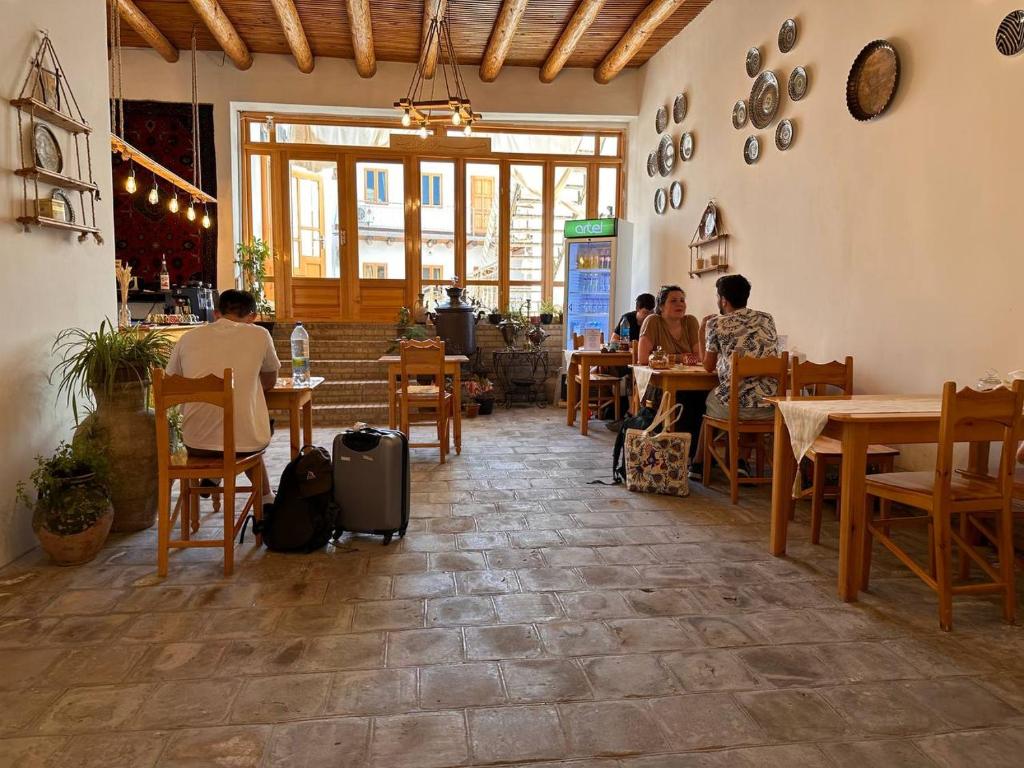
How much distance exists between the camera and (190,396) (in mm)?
3092

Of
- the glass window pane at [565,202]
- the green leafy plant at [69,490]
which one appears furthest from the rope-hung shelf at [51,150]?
the glass window pane at [565,202]

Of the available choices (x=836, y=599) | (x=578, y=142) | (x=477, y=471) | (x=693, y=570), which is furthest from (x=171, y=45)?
(x=836, y=599)

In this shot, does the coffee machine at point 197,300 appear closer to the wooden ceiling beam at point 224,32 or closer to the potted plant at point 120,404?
the wooden ceiling beam at point 224,32

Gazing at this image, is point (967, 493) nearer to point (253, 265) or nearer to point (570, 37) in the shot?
point (570, 37)

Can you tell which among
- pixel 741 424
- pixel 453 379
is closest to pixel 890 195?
pixel 741 424

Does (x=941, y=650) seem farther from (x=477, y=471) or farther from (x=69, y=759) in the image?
(x=477, y=471)

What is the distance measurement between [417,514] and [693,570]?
5.32 feet

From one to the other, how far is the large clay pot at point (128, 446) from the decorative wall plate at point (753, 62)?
5.25 meters

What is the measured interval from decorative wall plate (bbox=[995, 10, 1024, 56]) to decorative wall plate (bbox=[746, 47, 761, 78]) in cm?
259

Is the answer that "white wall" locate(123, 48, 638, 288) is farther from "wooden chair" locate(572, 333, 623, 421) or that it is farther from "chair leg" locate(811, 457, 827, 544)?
"chair leg" locate(811, 457, 827, 544)

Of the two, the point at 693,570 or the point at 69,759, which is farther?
the point at 693,570

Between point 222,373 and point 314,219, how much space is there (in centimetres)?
664

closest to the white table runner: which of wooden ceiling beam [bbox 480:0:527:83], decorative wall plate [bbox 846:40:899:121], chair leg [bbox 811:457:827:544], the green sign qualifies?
chair leg [bbox 811:457:827:544]

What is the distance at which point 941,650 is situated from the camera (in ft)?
8.08
